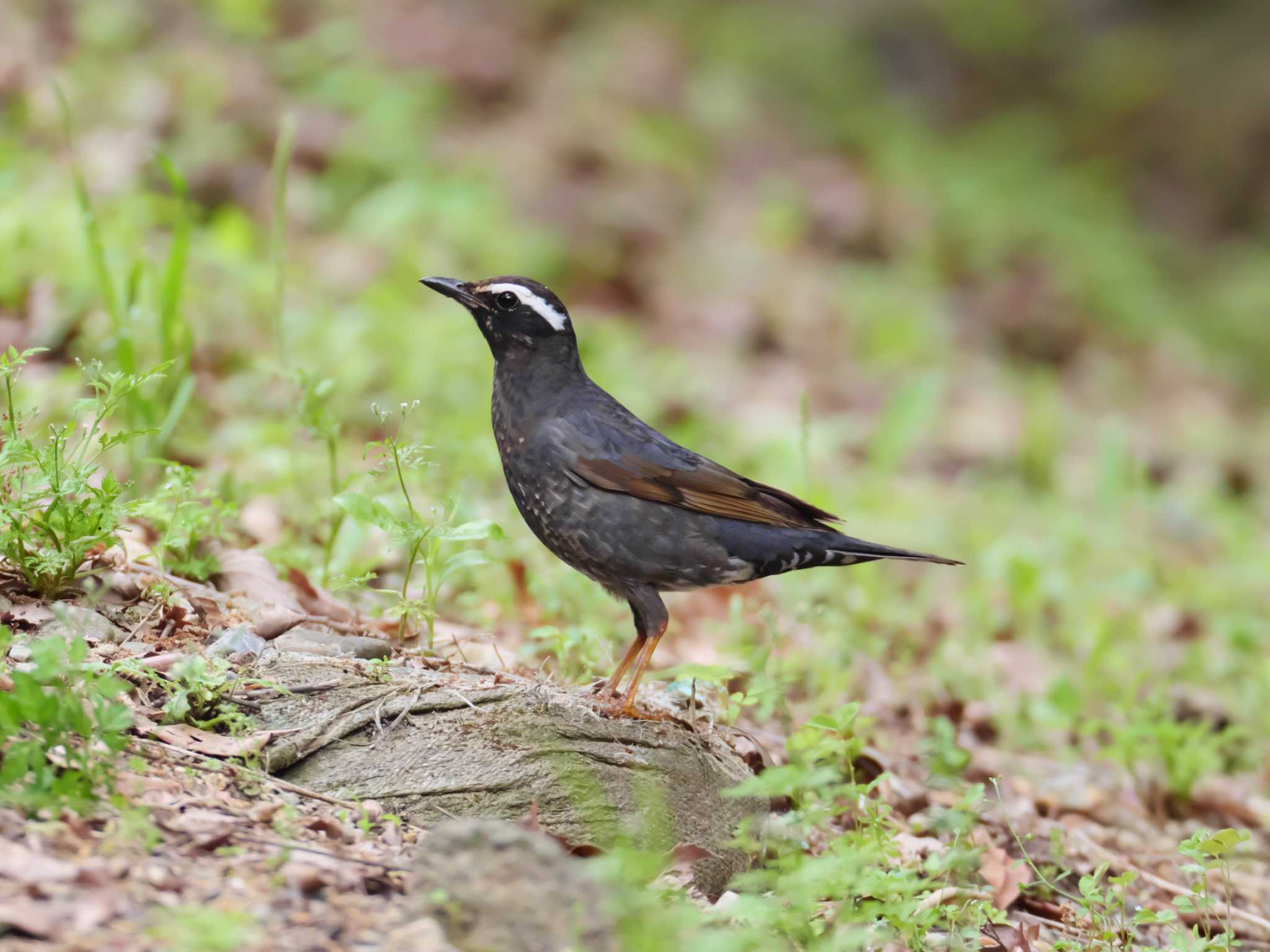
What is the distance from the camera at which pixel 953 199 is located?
14578mm

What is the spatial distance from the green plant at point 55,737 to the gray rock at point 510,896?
0.85m

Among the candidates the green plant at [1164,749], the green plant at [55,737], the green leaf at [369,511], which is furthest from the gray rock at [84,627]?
the green plant at [1164,749]

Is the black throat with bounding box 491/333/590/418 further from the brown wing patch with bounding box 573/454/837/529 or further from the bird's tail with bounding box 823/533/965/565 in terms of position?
the bird's tail with bounding box 823/533/965/565

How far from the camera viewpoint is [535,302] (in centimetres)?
480

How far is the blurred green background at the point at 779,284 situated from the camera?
250 inches

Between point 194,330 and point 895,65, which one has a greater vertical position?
point 895,65

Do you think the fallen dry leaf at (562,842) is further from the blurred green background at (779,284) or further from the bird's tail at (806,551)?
the bird's tail at (806,551)

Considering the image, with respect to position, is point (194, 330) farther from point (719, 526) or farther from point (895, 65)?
point (895, 65)

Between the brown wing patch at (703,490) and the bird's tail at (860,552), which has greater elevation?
the brown wing patch at (703,490)

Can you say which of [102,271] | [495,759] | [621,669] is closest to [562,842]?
[495,759]

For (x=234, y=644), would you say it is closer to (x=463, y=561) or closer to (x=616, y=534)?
(x=463, y=561)

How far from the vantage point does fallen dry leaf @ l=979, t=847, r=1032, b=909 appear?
14.1 ft

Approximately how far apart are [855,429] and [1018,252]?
5.17m

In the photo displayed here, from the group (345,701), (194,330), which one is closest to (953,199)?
(194,330)
